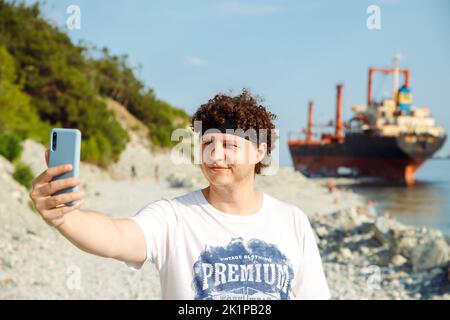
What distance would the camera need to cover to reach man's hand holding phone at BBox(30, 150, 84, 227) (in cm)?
120

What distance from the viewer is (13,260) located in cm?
670

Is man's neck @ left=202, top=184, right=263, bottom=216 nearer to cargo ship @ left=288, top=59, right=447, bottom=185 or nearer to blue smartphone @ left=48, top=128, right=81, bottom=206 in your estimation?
blue smartphone @ left=48, top=128, right=81, bottom=206

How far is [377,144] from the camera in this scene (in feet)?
136

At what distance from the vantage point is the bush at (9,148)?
37.5 feet

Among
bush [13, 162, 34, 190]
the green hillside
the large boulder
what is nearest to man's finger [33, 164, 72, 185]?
the large boulder

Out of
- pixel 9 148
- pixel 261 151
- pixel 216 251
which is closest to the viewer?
pixel 216 251

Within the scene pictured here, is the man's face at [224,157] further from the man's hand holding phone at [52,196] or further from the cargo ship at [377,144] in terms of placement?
the cargo ship at [377,144]

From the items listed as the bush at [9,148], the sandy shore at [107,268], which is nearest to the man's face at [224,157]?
the sandy shore at [107,268]

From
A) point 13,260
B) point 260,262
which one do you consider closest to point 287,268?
point 260,262

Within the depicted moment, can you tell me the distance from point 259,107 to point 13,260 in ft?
18.6

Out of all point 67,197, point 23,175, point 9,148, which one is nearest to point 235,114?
point 67,197

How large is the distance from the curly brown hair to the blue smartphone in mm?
439

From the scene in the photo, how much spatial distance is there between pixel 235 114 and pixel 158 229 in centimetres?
34

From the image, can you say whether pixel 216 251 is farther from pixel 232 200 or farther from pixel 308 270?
pixel 308 270
